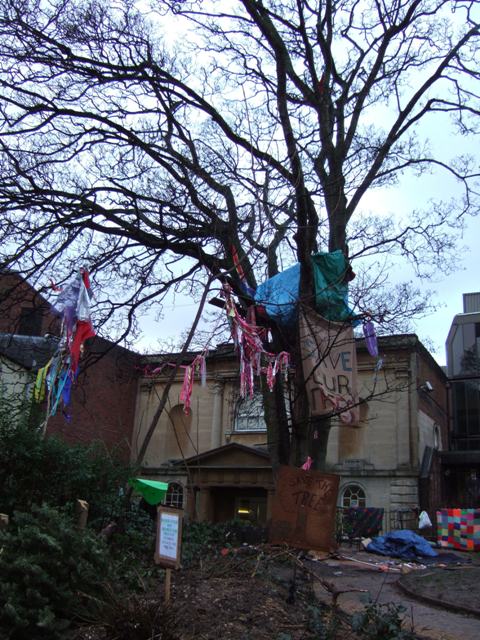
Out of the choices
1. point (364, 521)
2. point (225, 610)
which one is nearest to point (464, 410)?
point (364, 521)

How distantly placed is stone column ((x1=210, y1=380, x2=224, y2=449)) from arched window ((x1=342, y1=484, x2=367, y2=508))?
639 cm

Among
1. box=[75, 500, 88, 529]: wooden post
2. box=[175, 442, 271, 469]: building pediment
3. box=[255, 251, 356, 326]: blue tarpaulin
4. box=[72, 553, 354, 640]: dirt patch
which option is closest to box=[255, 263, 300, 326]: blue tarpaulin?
box=[255, 251, 356, 326]: blue tarpaulin

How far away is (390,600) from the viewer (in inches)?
419

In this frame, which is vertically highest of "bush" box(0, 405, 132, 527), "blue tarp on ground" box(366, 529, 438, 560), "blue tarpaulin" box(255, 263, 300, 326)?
"blue tarpaulin" box(255, 263, 300, 326)

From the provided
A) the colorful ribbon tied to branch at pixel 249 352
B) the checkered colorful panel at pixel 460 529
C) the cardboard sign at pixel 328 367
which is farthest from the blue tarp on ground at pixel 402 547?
the colorful ribbon tied to branch at pixel 249 352

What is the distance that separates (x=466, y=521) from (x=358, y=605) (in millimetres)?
14968

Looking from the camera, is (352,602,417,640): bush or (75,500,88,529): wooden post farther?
(75,500,88,529): wooden post

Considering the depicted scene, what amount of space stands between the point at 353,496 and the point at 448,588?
15.5 m

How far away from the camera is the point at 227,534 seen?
12.5 metres

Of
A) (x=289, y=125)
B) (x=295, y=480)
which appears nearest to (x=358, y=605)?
(x=295, y=480)

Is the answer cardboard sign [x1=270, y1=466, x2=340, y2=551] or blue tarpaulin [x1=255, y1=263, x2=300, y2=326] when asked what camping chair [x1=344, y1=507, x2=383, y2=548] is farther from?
cardboard sign [x1=270, y1=466, x2=340, y2=551]

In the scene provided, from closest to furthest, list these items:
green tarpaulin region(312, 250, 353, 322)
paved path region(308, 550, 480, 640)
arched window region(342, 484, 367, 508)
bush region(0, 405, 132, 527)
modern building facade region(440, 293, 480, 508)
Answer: paved path region(308, 550, 480, 640) → bush region(0, 405, 132, 527) → green tarpaulin region(312, 250, 353, 322) → arched window region(342, 484, 367, 508) → modern building facade region(440, 293, 480, 508)

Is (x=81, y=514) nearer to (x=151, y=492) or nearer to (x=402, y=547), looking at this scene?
(x=151, y=492)

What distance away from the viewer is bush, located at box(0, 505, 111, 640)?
546 centimetres
